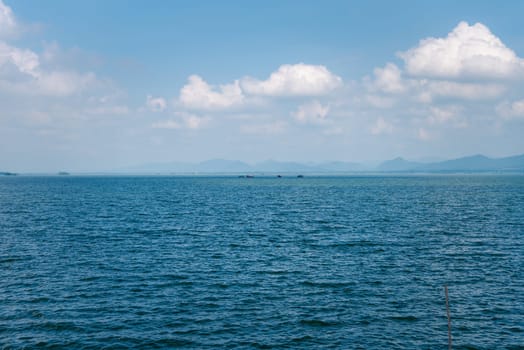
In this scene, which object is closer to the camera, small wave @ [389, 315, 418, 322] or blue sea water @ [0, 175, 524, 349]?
blue sea water @ [0, 175, 524, 349]

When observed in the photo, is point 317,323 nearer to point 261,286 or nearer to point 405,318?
point 405,318

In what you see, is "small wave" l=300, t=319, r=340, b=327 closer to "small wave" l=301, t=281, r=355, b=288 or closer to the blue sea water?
the blue sea water

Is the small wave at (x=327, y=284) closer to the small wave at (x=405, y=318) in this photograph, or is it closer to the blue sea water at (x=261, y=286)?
the blue sea water at (x=261, y=286)

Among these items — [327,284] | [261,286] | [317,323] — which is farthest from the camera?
[327,284]

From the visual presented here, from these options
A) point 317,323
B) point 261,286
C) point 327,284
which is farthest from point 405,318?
point 261,286

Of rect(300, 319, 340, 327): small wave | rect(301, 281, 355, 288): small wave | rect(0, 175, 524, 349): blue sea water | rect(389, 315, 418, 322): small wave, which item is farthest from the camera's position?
rect(301, 281, 355, 288): small wave

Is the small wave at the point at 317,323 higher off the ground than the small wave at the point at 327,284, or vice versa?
the small wave at the point at 327,284

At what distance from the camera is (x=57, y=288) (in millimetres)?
39719

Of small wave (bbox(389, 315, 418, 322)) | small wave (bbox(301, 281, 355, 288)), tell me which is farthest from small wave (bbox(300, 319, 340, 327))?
small wave (bbox(301, 281, 355, 288))

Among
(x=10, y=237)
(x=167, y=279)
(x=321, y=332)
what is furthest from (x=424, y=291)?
(x=10, y=237)

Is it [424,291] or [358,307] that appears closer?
[358,307]

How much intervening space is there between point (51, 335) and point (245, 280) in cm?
1871

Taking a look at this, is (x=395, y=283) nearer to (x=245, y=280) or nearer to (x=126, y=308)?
(x=245, y=280)

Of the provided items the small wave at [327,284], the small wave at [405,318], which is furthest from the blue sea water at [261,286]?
the small wave at [327,284]
